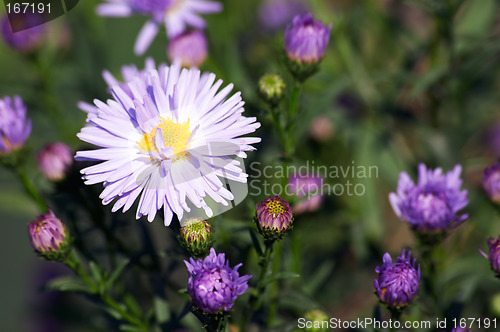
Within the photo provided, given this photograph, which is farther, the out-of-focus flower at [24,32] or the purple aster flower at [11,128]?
the out-of-focus flower at [24,32]

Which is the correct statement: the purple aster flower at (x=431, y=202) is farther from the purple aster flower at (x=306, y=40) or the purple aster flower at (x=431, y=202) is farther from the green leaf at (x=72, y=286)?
the green leaf at (x=72, y=286)

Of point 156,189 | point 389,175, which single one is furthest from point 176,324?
point 389,175

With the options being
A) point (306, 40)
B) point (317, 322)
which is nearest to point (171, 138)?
point (306, 40)

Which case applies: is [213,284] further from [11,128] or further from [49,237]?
[11,128]

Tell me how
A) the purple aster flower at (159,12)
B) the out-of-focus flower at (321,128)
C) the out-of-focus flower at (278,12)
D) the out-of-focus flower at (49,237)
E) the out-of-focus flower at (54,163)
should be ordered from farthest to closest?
the out-of-focus flower at (278,12) → the out-of-focus flower at (321,128) → the purple aster flower at (159,12) → the out-of-focus flower at (54,163) → the out-of-focus flower at (49,237)

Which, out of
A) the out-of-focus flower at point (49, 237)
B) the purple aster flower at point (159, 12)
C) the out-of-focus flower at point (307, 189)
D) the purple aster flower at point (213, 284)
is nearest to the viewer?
the purple aster flower at point (213, 284)

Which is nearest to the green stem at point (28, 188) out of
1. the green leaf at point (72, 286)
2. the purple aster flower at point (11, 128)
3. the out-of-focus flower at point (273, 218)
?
the purple aster flower at point (11, 128)
